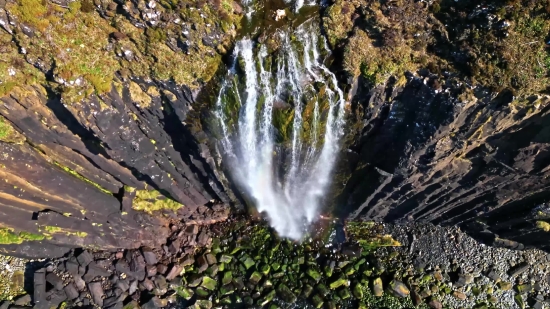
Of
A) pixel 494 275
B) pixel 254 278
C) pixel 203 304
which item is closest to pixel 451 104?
pixel 494 275

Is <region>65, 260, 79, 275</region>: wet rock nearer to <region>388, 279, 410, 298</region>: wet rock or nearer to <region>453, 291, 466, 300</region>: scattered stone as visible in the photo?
<region>388, 279, 410, 298</region>: wet rock

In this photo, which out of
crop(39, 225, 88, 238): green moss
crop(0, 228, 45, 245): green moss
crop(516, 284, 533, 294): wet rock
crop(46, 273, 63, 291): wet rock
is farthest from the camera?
crop(516, 284, 533, 294): wet rock

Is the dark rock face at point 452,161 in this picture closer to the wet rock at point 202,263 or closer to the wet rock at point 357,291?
the wet rock at point 357,291

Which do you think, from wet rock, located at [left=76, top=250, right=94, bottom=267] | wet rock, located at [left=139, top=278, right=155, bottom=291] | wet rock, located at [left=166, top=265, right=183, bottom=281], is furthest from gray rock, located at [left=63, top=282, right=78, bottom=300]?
wet rock, located at [left=166, top=265, right=183, bottom=281]

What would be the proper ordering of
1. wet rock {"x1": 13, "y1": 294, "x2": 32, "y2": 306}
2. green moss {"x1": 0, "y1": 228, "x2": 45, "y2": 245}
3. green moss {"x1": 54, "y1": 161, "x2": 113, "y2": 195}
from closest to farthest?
green moss {"x1": 54, "y1": 161, "x2": 113, "y2": 195} → green moss {"x1": 0, "y1": 228, "x2": 45, "y2": 245} → wet rock {"x1": 13, "y1": 294, "x2": 32, "y2": 306}

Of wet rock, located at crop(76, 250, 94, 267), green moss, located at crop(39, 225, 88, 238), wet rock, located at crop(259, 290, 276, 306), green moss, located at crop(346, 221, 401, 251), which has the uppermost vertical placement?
green moss, located at crop(346, 221, 401, 251)
